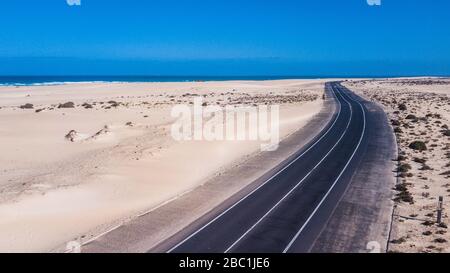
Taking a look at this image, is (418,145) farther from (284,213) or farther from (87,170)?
(87,170)

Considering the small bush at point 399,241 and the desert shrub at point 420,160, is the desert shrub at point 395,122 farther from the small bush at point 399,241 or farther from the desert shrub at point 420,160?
the small bush at point 399,241

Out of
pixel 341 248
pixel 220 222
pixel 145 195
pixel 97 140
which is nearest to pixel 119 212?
pixel 145 195

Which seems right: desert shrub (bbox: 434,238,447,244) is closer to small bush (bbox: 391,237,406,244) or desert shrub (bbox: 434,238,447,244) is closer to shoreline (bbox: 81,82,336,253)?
small bush (bbox: 391,237,406,244)

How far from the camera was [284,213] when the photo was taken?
22.5m

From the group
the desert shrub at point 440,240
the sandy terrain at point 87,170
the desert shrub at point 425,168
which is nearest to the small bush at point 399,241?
the desert shrub at point 440,240

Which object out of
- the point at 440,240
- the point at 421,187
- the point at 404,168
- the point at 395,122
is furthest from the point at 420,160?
the point at 395,122

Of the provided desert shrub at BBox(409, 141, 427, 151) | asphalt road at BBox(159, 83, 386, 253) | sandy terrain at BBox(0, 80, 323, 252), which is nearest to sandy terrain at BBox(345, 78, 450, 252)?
desert shrub at BBox(409, 141, 427, 151)

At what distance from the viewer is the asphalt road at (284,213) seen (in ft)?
61.0

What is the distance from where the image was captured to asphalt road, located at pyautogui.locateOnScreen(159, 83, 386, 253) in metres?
18.6

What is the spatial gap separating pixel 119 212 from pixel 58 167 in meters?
13.2

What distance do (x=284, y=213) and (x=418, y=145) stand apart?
23.1 meters
